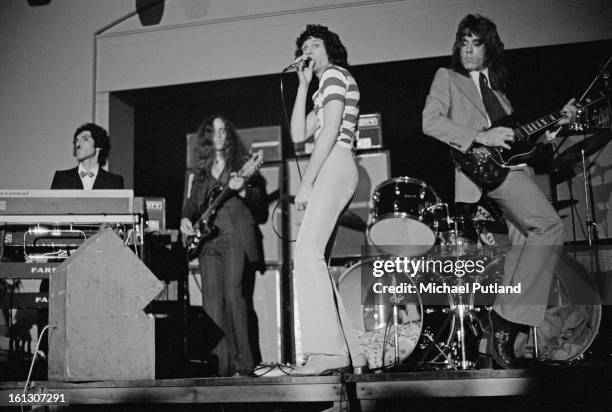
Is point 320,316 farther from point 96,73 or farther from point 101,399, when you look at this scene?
point 96,73

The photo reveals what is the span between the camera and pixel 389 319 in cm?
493

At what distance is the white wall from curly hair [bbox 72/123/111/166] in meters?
0.33

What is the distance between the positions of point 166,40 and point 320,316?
3840mm

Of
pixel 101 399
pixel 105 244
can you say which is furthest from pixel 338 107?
pixel 101 399

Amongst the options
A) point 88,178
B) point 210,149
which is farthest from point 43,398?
point 210,149

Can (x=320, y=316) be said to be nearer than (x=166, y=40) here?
Yes

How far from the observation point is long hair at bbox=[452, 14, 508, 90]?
4117 millimetres

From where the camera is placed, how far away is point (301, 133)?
3848mm

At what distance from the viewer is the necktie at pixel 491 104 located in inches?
161

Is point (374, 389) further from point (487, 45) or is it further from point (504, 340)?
point (487, 45)

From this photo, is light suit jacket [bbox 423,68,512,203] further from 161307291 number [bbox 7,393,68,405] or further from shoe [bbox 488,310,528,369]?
161307291 number [bbox 7,393,68,405]

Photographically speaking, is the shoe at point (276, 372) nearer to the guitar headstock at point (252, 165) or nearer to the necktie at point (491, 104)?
the necktie at point (491, 104)

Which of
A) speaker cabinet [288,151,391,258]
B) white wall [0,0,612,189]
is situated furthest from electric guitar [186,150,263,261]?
white wall [0,0,612,189]

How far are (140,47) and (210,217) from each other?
6.25ft
